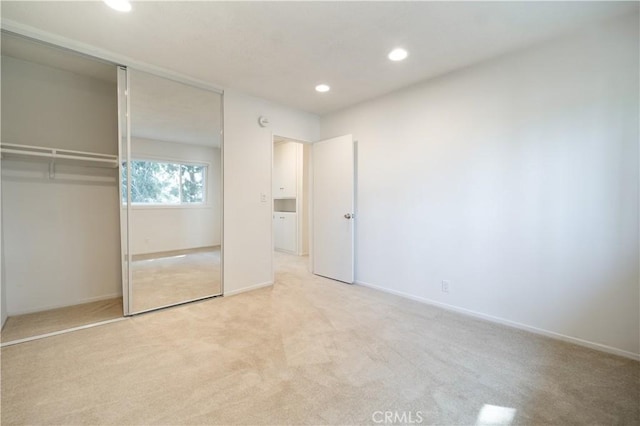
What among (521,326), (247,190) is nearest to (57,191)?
(247,190)

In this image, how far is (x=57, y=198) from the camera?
9.46 feet

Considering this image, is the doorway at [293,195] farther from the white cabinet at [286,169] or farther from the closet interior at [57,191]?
the closet interior at [57,191]

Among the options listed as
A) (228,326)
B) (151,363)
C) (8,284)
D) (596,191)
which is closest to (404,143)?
(596,191)

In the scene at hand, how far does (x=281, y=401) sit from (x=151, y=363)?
3.31 feet

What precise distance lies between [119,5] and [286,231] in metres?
4.94

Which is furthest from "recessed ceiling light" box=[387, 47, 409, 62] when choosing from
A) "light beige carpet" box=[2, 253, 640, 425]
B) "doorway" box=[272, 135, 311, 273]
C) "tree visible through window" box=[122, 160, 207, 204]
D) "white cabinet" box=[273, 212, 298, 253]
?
"white cabinet" box=[273, 212, 298, 253]

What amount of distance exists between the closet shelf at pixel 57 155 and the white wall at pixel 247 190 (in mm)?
1238

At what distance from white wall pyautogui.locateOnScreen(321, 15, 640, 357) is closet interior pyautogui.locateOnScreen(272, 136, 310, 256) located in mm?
2804

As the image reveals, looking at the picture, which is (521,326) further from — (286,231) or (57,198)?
(286,231)

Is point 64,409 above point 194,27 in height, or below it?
below

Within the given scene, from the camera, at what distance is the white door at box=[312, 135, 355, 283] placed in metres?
3.89

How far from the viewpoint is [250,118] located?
357 cm

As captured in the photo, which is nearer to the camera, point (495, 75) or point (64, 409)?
point (64, 409)

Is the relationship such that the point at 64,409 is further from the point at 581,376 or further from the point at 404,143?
the point at 404,143
